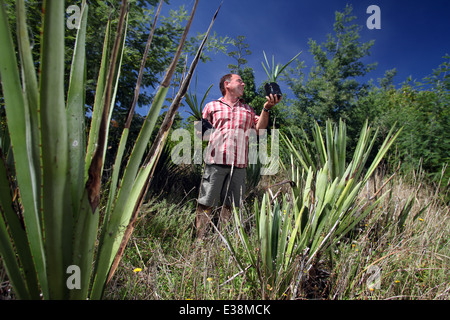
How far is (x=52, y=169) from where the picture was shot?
1.64 feet

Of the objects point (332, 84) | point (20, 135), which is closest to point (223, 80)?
point (20, 135)

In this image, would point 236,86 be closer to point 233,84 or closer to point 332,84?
point 233,84

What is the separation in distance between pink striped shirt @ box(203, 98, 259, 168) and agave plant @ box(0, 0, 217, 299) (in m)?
1.92

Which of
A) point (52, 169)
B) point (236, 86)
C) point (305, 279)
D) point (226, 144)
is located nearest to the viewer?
point (52, 169)

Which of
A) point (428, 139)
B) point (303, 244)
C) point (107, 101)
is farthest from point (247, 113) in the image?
point (428, 139)

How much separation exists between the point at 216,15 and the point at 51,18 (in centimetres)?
37

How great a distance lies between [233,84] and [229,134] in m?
0.61

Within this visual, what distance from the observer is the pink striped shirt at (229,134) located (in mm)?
2580

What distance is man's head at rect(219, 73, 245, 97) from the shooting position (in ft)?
8.95

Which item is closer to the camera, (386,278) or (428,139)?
(386,278)

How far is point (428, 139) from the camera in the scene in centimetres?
490
